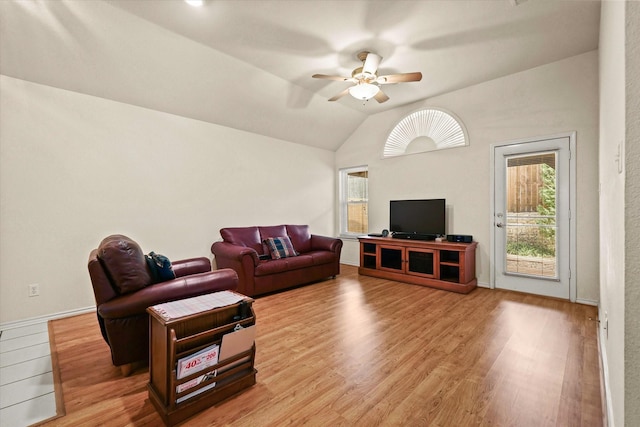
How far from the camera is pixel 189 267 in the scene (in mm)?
2799

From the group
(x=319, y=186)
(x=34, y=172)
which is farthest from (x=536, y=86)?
(x=34, y=172)

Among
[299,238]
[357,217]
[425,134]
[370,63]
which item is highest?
[370,63]

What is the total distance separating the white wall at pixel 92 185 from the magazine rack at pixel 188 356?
230cm

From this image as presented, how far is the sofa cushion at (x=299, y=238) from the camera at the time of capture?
491 centimetres

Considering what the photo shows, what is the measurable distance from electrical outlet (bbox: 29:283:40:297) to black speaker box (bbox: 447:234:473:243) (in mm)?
5259

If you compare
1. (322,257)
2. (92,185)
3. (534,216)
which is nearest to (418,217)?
(534,216)

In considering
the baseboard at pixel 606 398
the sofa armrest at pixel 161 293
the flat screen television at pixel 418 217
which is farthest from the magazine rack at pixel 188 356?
the flat screen television at pixel 418 217

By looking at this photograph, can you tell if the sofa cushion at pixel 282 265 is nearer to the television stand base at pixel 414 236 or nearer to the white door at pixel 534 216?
the television stand base at pixel 414 236

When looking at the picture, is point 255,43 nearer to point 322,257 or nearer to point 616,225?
point 322,257

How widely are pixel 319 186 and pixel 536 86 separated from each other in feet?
12.7

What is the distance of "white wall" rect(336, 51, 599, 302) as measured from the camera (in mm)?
3326

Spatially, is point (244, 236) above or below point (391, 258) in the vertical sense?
above

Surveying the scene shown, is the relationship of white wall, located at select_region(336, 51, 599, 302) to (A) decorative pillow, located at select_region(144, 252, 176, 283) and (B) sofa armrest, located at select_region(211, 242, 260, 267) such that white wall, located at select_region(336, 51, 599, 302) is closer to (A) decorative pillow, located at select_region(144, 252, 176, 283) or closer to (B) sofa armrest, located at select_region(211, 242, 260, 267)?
(B) sofa armrest, located at select_region(211, 242, 260, 267)

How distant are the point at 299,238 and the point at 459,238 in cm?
262
